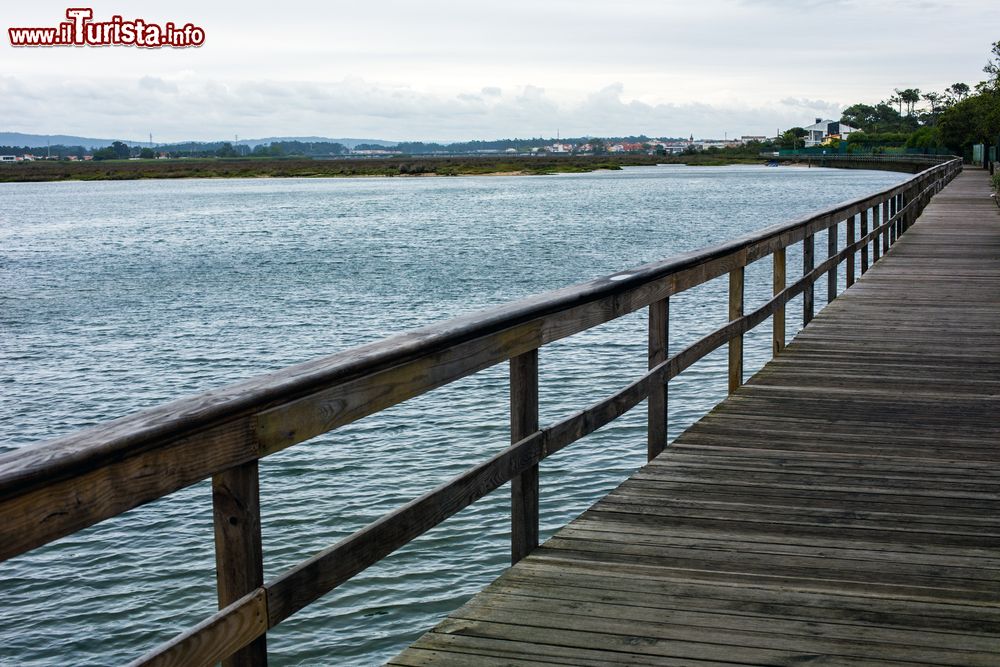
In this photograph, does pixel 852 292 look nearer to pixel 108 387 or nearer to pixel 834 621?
pixel 834 621

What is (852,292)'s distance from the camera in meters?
12.2

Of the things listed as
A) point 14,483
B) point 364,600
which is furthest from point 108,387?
point 14,483

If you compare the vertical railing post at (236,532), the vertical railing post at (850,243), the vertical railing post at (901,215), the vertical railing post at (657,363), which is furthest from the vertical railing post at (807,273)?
the vertical railing post at (901,215)

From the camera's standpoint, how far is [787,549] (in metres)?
4.11

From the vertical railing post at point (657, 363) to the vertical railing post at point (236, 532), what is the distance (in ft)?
9.90

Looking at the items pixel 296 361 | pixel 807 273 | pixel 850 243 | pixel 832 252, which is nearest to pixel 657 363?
pixel 807 273

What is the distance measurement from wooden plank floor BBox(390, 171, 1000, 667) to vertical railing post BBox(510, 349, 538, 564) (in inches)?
3.5

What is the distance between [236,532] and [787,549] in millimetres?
2374

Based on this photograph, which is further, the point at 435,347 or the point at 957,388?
the point at 957,388

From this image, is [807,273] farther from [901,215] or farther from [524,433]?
[901,215]

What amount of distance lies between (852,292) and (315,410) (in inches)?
411

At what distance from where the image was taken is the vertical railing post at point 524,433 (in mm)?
3889

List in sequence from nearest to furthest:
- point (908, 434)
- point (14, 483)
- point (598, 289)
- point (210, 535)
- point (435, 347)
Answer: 1. point (14, 483)
2. point (435, 347)
3. point (598, 289)
4. point (908, 434)
5. point (210, 535)

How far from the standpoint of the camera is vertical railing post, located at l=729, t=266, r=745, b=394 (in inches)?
268
